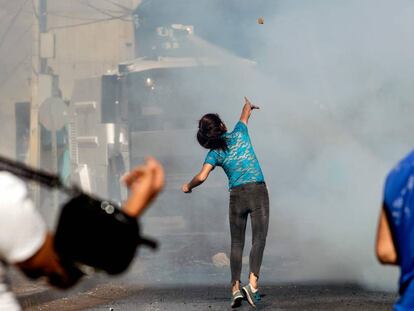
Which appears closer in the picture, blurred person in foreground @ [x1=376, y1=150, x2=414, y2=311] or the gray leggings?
blurred person in foreground @ [x1=376, y1=150, x2=414, y2=311]

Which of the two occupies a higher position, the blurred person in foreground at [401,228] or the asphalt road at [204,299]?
the blurred person in foreground at [401,228]

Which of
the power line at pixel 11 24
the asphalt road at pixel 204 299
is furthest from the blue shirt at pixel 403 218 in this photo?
the power line at pixel 11 24

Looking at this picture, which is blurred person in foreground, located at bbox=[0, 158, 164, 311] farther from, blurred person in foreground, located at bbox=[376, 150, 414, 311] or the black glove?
blurred person in foreground, located at bbox=[376, 150, 414, 311]

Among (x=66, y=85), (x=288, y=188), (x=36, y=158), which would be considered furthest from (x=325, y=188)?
(x=66, y=85)

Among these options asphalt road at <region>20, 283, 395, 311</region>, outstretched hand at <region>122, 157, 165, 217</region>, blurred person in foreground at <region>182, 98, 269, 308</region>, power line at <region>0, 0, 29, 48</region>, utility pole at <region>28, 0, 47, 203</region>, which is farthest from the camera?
power line at <region>0, 0, 29, 48</region>

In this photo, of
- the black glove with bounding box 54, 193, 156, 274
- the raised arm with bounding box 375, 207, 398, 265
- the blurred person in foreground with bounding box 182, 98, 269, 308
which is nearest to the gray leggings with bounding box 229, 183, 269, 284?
the blurred person in foreground with bounding box 182, 98, 269, 308

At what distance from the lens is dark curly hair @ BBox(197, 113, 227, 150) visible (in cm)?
680

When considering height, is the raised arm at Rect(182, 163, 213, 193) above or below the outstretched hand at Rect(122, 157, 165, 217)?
below

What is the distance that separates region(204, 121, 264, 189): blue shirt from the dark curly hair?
0.04 m

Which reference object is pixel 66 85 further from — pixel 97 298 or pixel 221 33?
pixel 97 298

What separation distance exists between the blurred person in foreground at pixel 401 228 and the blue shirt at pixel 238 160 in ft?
14.1

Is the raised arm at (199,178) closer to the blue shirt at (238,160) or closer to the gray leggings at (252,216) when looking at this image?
the blue shirt at (238,160)

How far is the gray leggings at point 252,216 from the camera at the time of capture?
680cm

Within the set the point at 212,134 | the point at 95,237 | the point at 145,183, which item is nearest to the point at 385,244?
the point at 145,183
